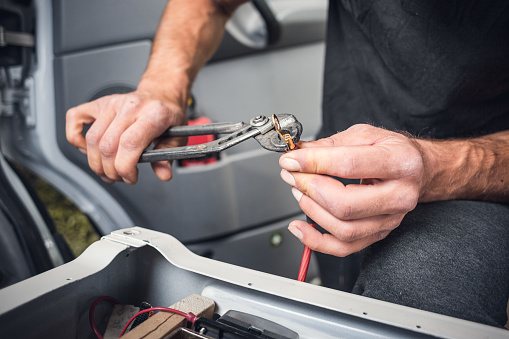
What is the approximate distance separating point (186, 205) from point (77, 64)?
1.54ft

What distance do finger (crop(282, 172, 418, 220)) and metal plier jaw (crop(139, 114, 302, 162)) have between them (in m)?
0.06

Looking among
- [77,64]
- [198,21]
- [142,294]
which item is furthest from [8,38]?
[142,294]

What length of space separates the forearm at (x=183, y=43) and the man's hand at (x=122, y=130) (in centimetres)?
9

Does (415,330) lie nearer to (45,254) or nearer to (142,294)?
(142,294)

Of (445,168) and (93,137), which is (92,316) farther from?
(445,168)

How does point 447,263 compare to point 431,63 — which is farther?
point 431,63

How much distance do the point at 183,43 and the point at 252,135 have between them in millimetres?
528

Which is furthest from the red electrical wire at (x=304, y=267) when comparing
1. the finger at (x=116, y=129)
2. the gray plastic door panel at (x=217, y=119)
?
the gray plastic door panel at (x=217, y=119)

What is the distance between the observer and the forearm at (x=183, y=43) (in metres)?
0.88

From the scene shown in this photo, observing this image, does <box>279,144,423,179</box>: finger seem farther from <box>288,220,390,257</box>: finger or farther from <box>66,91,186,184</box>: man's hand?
<box>66,91,186,184</box>: man's hand

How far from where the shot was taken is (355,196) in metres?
0.47

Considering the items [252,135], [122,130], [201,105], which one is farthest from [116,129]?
[201,105]

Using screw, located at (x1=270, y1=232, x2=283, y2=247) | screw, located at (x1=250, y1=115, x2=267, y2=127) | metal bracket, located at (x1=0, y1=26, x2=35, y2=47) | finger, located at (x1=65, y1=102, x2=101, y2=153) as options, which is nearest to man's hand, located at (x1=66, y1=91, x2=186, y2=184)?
finger, located at (x1=65, y1=102, x2=101, y2=153)

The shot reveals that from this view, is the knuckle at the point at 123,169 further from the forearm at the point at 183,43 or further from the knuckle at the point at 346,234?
the knuckle at the point at 346,234
